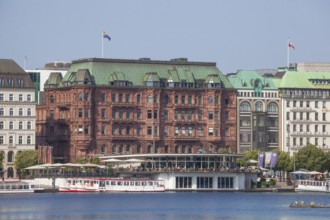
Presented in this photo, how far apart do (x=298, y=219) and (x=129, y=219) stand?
63.4ft

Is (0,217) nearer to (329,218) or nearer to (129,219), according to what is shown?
(129,219)

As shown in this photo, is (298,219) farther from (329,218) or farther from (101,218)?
(101,218)

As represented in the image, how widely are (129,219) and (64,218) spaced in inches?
292

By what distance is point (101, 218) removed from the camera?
200 metres

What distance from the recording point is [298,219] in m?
200

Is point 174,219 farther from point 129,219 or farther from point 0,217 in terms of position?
point 0,217

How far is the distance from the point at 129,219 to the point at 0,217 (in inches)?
579

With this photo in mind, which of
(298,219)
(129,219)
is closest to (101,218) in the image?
(129,219)

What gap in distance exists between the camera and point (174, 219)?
19900cm

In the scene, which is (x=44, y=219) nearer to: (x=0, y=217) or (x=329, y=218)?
(x=0, y=217)

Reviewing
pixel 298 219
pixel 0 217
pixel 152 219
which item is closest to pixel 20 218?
pixel 0 217

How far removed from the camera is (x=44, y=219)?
19738cm

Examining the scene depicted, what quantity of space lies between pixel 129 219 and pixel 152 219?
2735 millimetres

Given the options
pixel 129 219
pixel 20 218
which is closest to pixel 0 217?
pixel 20 218
